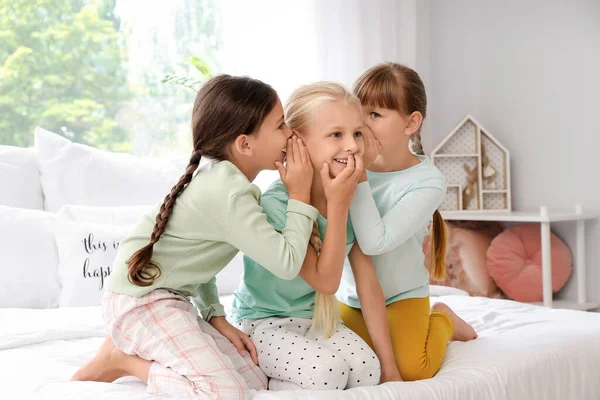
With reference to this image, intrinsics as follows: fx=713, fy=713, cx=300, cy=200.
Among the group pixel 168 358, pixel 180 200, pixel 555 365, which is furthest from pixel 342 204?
pixel 555 365

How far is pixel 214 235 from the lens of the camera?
1.34 metres

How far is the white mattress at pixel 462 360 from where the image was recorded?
50.8 inches

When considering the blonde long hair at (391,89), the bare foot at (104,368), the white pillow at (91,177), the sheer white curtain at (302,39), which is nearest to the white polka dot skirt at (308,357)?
the bare foot at (104,368)

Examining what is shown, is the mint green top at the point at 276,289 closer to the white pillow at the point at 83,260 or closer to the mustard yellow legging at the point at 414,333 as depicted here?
the mustard yellow legging at the point at 414,333

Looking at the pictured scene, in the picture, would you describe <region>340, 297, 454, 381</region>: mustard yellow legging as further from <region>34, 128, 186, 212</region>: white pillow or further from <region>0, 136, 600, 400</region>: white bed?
<region>34, 128, 186, 212</region>: white pillow

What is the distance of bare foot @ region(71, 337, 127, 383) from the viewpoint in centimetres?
137

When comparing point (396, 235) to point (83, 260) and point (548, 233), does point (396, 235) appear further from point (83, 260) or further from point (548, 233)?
point (548, 233)

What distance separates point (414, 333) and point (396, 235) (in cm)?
22

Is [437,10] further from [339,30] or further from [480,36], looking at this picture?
[339,30]

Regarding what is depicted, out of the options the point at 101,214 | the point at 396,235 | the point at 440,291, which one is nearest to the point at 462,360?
the point at 396,235

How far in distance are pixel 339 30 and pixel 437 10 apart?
662mm

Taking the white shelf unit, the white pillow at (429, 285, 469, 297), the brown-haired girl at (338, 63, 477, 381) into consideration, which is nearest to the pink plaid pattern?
the brown-haired girl at (338, 63, 477, 381)

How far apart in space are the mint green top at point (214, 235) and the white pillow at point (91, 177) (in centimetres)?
112

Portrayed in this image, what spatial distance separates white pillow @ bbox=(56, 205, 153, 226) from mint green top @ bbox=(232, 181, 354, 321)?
2.81 ft
